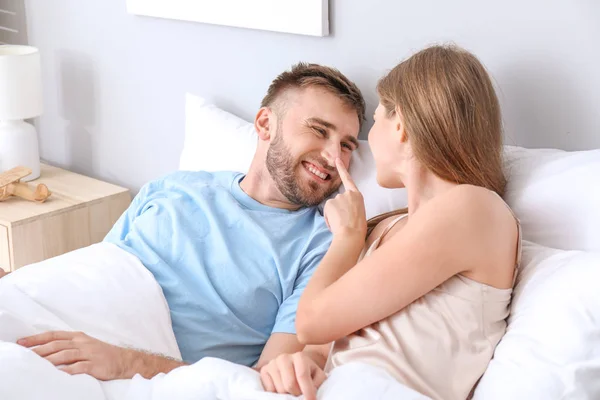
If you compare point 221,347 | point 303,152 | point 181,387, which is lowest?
point 221,347

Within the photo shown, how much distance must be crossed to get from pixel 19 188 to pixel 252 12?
0.93m

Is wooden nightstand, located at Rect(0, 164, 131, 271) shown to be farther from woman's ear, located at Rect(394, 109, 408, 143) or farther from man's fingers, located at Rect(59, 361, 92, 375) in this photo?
woman's ear, located at Rect(394, 109, 408, 143)

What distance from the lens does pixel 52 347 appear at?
1.46 metres

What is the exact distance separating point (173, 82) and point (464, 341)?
1384 millimetres

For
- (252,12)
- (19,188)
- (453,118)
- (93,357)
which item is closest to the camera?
(453,118)

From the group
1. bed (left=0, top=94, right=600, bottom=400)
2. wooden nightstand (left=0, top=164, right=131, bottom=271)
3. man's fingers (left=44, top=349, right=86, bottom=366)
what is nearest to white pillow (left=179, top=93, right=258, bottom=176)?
bed (left=0, top=94, right=600, bottom=400)

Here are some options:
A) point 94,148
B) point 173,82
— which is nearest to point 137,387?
point 173,82

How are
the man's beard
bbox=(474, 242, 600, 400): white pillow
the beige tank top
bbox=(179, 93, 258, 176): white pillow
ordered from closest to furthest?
bbox=(474, 242, 600, 400): white pillow → the beige tank top → the man's beard → bbox=(179, 93, 258, 176): white pillow

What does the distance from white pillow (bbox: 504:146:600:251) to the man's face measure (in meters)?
0.40

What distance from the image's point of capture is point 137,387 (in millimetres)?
1357

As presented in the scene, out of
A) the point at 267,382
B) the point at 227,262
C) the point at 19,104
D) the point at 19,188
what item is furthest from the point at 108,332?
the point at 19,104

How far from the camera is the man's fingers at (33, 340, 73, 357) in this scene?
4.74ft

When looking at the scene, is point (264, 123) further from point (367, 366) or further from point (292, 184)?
point (367, 366)

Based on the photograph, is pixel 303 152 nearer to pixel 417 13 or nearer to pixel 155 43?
pixel 417 13
